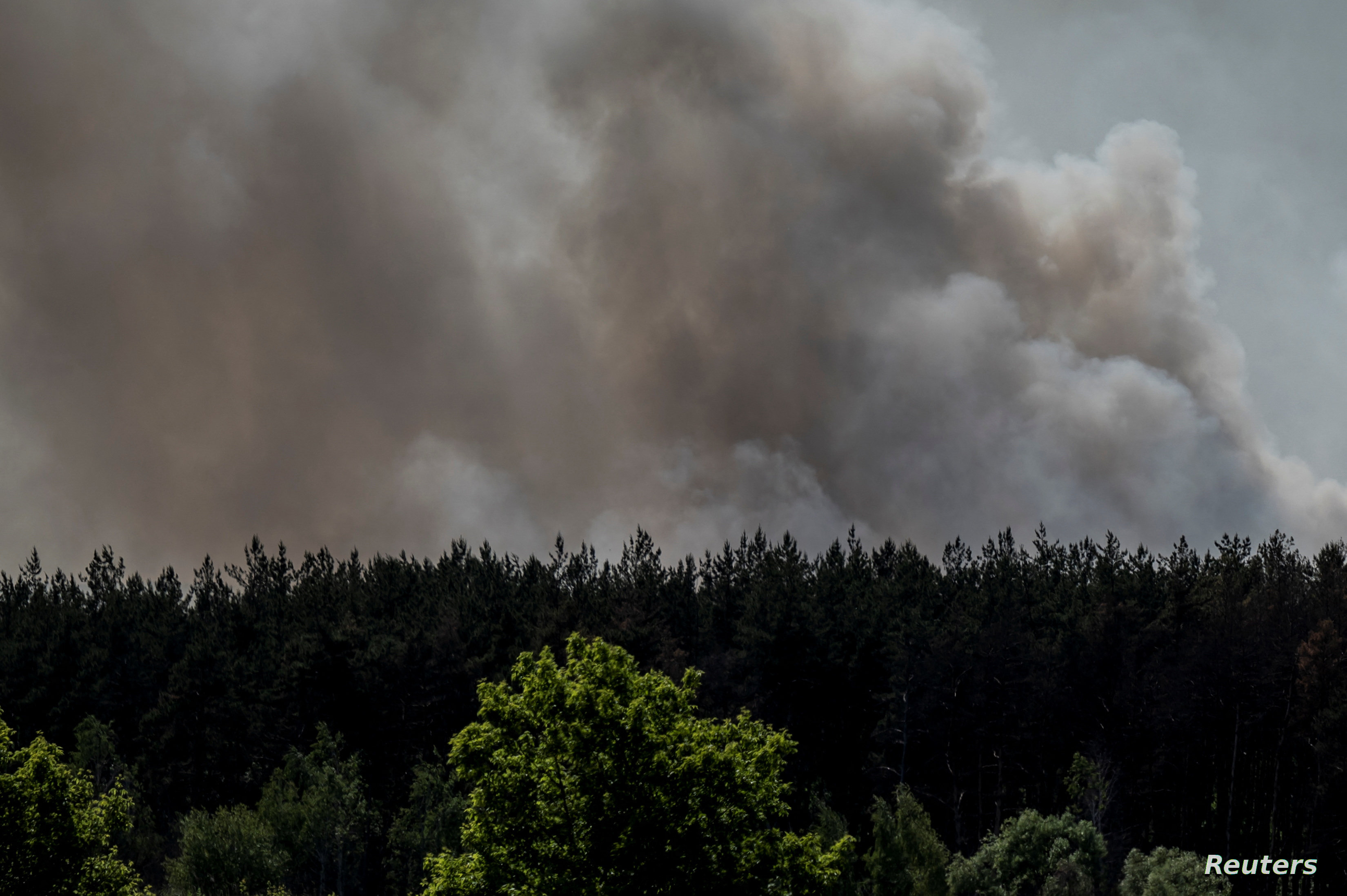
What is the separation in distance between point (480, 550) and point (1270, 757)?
435 feet

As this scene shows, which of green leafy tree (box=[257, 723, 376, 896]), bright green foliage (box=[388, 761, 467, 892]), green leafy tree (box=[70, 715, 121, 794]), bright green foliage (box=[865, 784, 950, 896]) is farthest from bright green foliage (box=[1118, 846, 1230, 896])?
green leafy tree (box=[70, 715, 121, 794])

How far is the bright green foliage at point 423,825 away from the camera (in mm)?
70875

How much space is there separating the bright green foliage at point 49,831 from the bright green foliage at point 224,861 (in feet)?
72.8

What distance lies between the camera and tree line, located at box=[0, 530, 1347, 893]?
270ft

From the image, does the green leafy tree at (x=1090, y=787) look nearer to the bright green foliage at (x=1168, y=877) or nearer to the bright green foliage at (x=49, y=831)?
the bright green foliage at (x=1168, y=877)

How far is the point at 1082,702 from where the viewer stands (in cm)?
9262

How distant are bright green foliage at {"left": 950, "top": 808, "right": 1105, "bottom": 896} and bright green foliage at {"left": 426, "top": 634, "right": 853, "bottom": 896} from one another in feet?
113

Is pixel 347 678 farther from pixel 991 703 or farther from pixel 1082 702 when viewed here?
pixel 1082 702

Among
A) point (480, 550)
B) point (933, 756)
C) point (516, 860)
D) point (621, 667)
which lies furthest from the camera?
point (480, 550)

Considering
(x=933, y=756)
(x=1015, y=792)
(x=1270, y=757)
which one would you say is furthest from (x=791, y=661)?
(x=1270, y=757)

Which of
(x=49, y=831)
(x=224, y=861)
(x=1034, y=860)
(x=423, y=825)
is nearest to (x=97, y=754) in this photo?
(x=224, y=861)

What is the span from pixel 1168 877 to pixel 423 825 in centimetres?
4594

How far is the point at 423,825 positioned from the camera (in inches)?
2896

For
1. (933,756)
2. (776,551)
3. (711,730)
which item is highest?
(776,551)
